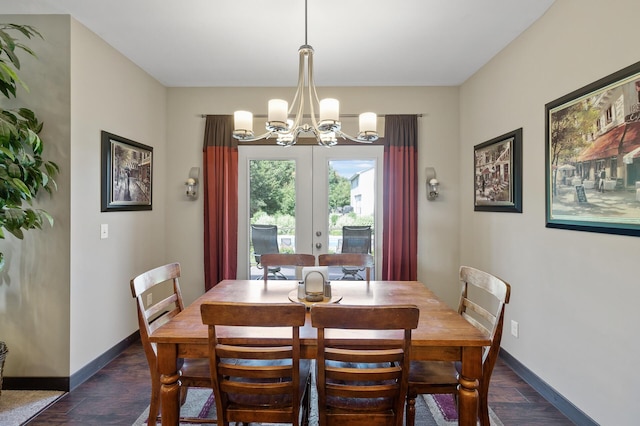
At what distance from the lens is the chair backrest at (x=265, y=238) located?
3674 millimetres

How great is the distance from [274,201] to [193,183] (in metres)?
0.93

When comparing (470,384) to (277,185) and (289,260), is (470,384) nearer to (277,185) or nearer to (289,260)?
(289,260)

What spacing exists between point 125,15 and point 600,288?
367cm

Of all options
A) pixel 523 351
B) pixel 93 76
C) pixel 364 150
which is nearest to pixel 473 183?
pixel 364 150

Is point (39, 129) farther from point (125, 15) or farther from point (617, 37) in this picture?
point (617, 37)

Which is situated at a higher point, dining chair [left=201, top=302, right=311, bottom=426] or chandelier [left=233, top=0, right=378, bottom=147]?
chandelier [left=233, top=0, right=378, bottom=147]

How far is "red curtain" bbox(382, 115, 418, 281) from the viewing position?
357 centimetres

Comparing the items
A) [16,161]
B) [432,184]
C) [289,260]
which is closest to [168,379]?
[289,260]

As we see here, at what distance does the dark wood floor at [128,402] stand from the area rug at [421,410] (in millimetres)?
149

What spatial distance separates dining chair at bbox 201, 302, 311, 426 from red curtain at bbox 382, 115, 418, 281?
232cm

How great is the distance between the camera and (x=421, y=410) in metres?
2.16

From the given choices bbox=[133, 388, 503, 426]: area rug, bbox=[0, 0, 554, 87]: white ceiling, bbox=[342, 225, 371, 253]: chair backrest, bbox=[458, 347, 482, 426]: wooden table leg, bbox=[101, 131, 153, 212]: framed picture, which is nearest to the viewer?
bbox=[458, 347, 482, 426]: wooden table leg

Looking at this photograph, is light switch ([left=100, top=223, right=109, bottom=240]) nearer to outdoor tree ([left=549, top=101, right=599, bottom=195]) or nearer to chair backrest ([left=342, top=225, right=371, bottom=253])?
chair backrest ([left=342, top=225, right=371, bottom=253])

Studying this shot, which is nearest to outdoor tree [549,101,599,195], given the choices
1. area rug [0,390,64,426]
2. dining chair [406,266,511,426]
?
dining chair [406,266,511,426]
